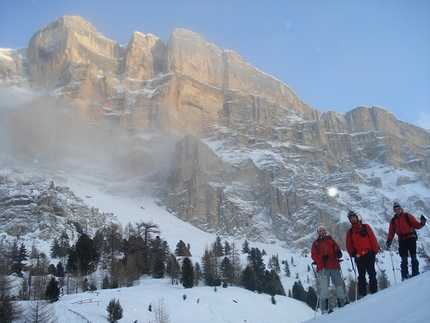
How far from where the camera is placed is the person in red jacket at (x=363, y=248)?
36.3 feet

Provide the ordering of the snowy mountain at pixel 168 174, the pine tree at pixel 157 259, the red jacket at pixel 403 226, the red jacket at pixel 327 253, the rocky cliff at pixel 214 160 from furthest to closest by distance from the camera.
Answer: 1. the rocky cliff at pixel 214 160
2. the snowy mountain at pixel 168 174
3. the pine tree at pixel 157 259
4. the red jacket at pixel 403 226
5. the red jacket at pixel 327 253

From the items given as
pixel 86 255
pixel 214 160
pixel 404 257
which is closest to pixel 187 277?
pixel 86 255

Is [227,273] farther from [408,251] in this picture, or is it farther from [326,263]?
[326,263]

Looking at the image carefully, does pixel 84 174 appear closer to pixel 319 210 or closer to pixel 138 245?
pixel 319 210

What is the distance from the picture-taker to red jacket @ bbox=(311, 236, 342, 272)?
1158 centimetres

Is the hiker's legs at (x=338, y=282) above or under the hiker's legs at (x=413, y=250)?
under

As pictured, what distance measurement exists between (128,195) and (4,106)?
7835 centimetres

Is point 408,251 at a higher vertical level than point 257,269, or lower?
higher

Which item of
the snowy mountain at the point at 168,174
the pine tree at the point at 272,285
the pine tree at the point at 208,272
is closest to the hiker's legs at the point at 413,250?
the pine tree at the point at 208,272

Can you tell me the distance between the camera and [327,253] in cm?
1153

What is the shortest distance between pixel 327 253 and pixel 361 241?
1.03 metres

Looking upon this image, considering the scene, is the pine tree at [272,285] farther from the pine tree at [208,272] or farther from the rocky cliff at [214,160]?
the rocky cliff at [214,160]

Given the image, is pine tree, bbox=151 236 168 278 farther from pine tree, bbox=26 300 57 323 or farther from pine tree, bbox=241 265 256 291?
pine tree, bbox=26 300 57 323

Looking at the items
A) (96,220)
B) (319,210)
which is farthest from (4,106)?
(319,210)
